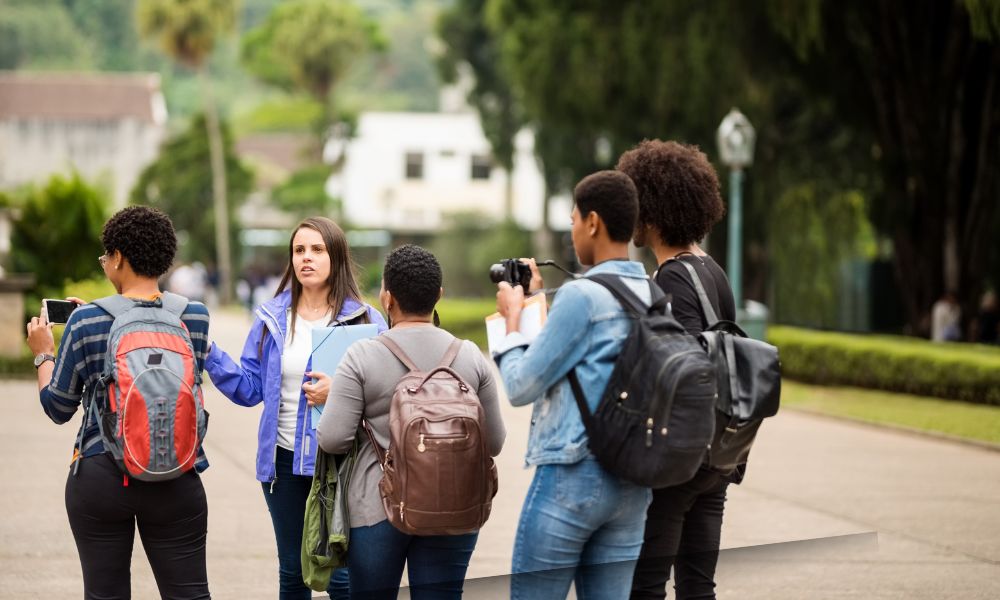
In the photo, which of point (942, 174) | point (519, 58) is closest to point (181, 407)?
point (942, 174)

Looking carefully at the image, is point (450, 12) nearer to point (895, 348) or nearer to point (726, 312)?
point (895, 348)

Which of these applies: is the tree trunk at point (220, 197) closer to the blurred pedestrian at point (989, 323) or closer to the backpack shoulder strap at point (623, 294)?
the blurred pedestrian at point (989, 323)

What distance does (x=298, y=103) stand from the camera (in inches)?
2357

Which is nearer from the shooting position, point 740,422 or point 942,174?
point 740,422

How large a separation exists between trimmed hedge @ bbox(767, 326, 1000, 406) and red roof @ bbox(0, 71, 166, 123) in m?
54.0

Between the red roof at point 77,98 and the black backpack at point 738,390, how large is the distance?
225 feet

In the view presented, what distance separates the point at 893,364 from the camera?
19.0 meters

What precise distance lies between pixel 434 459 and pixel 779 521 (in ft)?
18.1

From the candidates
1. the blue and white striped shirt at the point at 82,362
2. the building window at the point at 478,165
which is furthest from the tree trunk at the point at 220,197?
the blue and white striped shirt at the point at 82,362

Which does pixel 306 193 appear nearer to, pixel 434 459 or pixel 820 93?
pixel 820 93

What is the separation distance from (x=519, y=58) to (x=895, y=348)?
1150 cm

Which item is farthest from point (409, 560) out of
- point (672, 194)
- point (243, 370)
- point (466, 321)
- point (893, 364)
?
point (466, 321)

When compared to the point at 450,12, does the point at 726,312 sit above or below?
below

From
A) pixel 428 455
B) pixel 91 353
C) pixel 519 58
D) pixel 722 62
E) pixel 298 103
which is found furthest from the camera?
pixel 298 103
